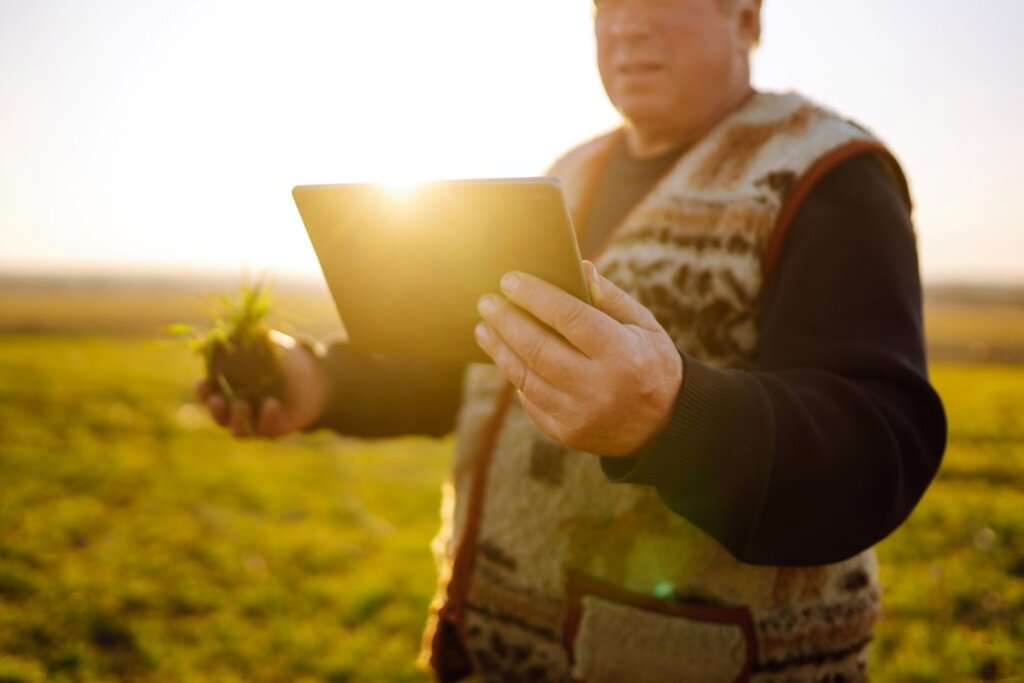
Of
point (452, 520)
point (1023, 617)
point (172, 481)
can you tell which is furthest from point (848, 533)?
point (172, 481)

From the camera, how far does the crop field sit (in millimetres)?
4395

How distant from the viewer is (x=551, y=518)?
196 centimetres

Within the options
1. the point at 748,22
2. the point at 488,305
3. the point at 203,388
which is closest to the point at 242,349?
the point at 203,388

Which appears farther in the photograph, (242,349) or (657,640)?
(242,349)

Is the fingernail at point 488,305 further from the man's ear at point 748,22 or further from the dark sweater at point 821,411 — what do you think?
the man's ear at point 748,22

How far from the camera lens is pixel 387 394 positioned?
9.15 ft

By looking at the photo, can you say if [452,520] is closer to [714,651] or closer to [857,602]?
[714,651]

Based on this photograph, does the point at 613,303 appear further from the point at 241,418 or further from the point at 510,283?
the point at 241,418

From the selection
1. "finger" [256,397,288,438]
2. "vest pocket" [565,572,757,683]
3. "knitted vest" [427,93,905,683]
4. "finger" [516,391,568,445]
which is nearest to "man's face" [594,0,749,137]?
"knitted vest" [427,93,905,683]

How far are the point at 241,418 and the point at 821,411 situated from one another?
70.3 inches

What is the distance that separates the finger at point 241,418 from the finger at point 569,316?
1.45m

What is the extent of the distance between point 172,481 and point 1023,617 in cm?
810

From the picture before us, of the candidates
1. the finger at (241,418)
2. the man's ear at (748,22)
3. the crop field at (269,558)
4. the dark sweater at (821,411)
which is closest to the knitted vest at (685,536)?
the dark sweater at (821,411)

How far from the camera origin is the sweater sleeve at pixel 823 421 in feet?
4.20
